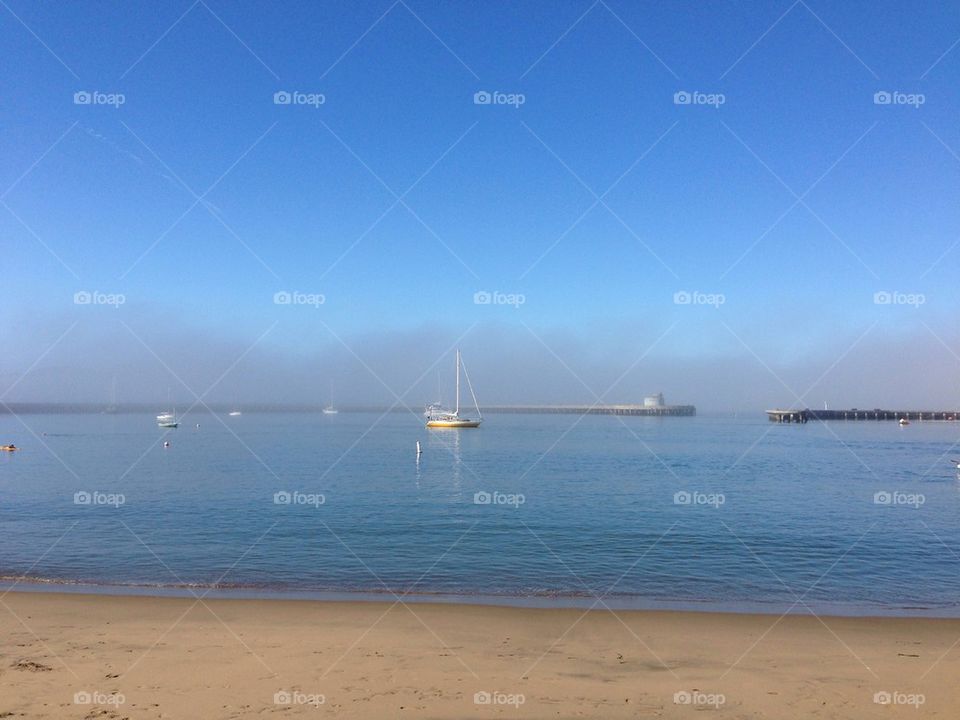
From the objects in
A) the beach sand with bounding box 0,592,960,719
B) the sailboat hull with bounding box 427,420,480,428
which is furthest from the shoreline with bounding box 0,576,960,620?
the sailboat hull with bounding box 427,420,480,428

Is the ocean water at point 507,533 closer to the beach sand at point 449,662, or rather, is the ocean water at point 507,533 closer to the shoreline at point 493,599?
the shoreline at point 493,599

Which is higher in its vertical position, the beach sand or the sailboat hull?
the sailboat hull

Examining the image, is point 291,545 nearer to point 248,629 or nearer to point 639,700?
point 248,629

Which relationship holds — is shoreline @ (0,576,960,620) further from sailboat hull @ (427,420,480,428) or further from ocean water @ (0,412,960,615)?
sailboat hull @ (427,420,480,428)

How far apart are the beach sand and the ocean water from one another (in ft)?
7.16

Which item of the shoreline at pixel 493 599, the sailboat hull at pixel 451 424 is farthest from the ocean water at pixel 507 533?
the sailboat hull at pixel 451 424

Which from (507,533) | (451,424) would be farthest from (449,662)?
(451,424)

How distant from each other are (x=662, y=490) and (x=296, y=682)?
3181 cm

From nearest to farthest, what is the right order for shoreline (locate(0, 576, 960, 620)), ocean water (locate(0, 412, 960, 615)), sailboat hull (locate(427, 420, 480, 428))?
shoreline (locate(0, 576, 960, 620)) → ocean water (locate(0, 412, 960, 615)) → sailboat hull (locate(427, 420, 480, 428))

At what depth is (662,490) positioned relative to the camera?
127 feet

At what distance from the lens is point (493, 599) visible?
16328 mm

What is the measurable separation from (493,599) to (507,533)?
9.01m

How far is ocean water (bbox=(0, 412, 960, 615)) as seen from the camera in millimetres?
17750

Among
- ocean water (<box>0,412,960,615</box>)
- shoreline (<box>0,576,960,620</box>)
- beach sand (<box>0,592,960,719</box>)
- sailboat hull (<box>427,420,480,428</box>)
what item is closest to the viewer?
beach sand (<box>0,592,960,719</box>)
